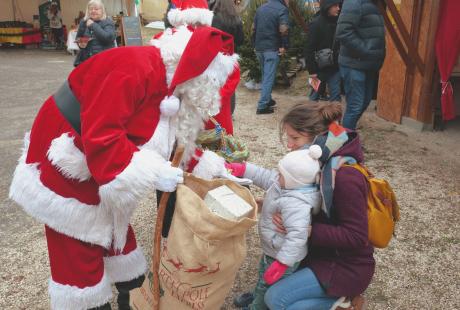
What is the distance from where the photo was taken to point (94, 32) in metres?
6.35

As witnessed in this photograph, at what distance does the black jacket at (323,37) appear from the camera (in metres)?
5.54

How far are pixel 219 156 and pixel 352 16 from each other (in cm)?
281

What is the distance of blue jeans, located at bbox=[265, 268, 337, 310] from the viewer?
1.95m

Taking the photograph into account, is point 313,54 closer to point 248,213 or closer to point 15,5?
point 248,213

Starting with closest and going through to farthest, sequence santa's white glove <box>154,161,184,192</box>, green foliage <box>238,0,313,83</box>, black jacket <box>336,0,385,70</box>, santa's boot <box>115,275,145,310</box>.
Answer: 1. santa's white glove <box>154,161,184,192</box>
2. santa's boot <box>115,275,145,310</box>
3. black jacket <box>336,0,385,70</box>
4. green foliage <box>238,0,313,83</box>

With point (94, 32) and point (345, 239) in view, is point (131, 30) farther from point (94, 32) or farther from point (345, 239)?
point (345, 239)

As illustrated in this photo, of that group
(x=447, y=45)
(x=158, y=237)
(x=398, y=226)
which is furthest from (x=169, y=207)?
(x=447, y=45)

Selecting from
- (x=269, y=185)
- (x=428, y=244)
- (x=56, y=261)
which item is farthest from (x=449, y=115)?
(x=56, y=261)

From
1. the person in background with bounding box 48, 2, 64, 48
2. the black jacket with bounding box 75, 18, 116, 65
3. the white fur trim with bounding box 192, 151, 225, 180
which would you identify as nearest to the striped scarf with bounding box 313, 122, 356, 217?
the white fur trim with bounding box 192, 151, 225, 180

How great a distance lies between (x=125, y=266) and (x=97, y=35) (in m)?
4.96

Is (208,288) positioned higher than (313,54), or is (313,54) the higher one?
(313,54)

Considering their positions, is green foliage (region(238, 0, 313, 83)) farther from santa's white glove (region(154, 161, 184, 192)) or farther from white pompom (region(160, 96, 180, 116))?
santa's white glove (region(154, 161, 184, 192))

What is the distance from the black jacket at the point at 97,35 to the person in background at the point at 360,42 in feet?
11.6

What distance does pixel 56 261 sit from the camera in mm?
1919
